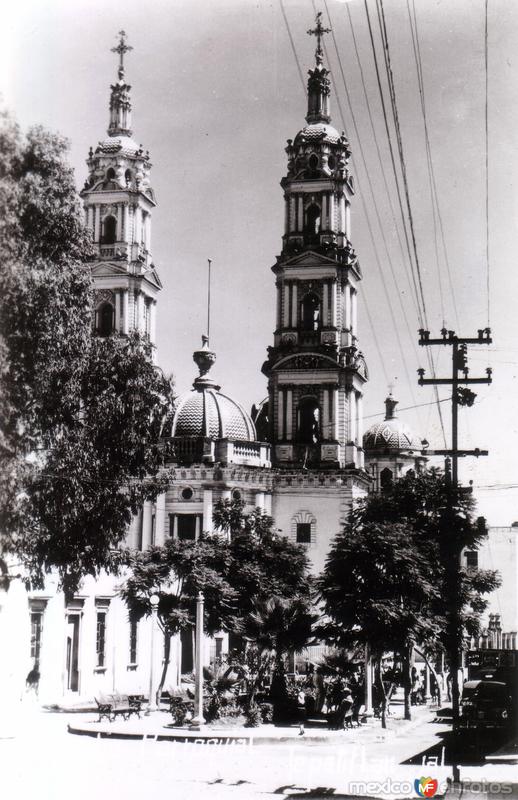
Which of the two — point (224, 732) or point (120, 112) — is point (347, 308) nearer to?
point (120, 112)

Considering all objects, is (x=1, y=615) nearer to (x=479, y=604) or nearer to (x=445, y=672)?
(x=479, y=604)

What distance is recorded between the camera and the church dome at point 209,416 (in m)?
51.0

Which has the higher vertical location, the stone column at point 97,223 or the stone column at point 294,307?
the stone column at point 97,223

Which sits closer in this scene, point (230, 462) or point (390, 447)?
point (230, 462)

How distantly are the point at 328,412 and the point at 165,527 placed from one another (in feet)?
31.7

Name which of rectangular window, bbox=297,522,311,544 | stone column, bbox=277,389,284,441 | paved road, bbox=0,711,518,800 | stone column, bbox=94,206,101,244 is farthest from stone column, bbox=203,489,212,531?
paved road, bbox=0,711,518,800

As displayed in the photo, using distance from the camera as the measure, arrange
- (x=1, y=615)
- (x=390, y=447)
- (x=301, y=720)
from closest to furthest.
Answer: (x=1, y=615), (x=301, y=720), (x=390, y=447)

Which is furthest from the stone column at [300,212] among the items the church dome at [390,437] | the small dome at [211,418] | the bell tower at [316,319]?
the church dome at [390,437]

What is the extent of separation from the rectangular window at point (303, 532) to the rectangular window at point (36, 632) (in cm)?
2070

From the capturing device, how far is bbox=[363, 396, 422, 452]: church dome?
71.5 metres

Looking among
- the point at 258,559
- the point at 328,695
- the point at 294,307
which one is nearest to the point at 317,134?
the point at 294,307

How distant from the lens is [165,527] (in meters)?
50.3

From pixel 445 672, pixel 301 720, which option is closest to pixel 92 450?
pixel 301 720

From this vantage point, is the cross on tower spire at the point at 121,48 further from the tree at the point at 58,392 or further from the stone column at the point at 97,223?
the stone column at the point at 97,223
